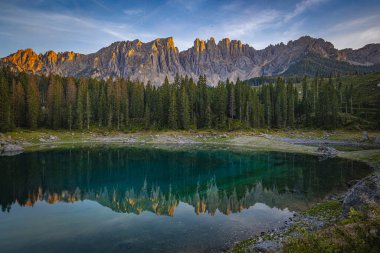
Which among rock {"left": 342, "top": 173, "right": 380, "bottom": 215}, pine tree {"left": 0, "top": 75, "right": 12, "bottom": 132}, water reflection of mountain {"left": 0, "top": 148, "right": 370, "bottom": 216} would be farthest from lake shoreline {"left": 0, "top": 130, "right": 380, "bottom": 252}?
rock {"left": 342, "top": 173, "right": 380, "bottom": 215}

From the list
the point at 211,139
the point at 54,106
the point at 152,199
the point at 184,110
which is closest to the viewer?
the point at 152,199

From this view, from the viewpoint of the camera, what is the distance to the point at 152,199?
30.8 m

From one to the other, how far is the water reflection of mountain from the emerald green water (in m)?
0.13

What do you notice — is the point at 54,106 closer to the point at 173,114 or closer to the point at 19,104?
the point at 19,104

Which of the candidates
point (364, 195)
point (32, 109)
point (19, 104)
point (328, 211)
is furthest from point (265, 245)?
point (19, 104)

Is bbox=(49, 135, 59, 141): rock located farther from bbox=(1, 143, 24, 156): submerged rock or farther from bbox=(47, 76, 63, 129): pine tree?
bbox=(1, 143, 24, 156): submerged rock

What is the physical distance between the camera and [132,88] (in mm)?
128625

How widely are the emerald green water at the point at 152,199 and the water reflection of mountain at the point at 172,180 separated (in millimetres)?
131

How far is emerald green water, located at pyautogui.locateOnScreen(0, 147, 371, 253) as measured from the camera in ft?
64.1

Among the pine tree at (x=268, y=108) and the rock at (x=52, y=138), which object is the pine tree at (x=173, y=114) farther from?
the rock at (x=52, y=138)

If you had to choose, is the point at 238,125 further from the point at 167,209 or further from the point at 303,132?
the point at 167,209

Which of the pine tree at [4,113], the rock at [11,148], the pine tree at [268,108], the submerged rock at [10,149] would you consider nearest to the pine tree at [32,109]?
the pine tree at [4,113]

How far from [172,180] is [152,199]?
32.6ft

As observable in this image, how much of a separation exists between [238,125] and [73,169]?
73247mm
